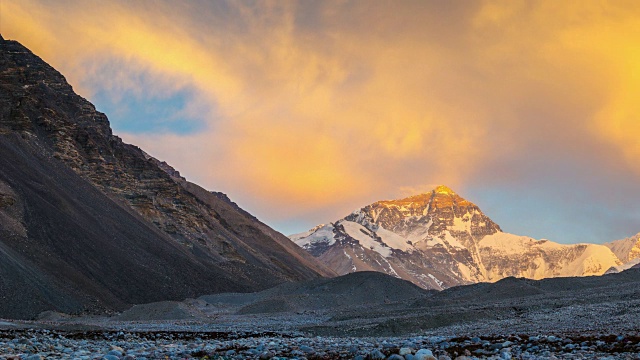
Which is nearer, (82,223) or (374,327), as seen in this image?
(374,327)

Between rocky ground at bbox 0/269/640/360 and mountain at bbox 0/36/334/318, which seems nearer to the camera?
rocky ground at bbox 0/269/640/360

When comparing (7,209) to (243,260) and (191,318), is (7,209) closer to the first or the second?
(191,318)

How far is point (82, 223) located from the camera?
404 ft

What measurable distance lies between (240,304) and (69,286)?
31780 millimetres

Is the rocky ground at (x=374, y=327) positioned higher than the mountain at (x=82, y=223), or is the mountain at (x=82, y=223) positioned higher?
the mountain at (x=82, y=223)

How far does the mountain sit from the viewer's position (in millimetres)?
94188

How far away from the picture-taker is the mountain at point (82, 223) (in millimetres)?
94188

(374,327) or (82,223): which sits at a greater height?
(82,223)

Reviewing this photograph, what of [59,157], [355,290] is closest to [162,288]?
[355,290]

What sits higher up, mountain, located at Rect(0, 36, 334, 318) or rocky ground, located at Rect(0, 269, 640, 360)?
mountain, located at Rect(0, 36, 334, 318)

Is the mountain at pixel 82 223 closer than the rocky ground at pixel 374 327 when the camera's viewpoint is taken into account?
No

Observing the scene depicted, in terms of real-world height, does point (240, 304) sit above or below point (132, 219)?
below

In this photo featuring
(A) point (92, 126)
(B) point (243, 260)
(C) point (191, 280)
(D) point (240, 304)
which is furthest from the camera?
(A) point (92, 126)

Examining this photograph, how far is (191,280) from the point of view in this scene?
5167 inches
